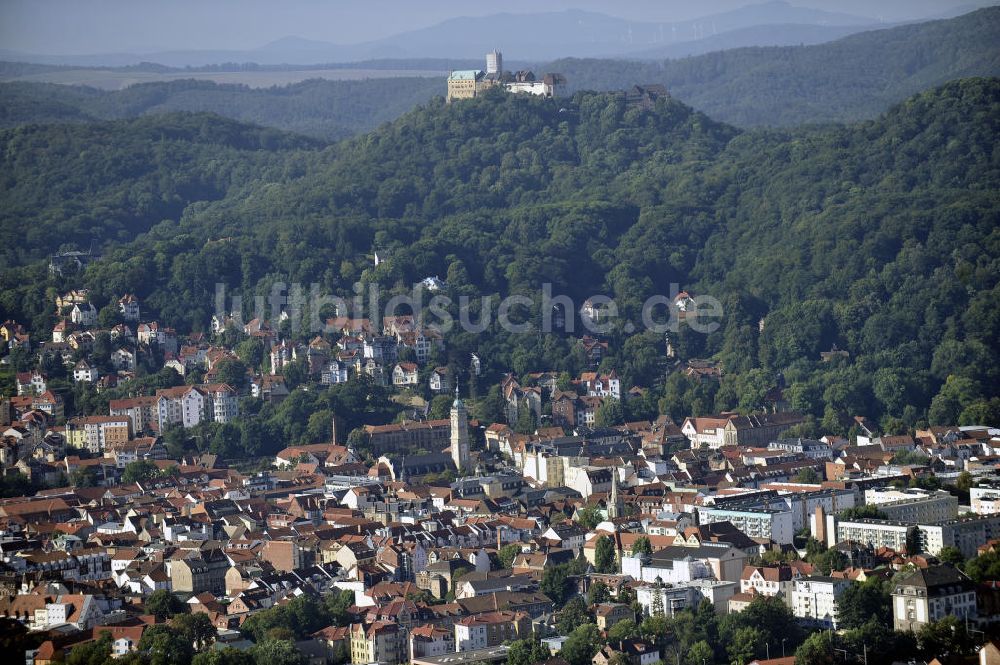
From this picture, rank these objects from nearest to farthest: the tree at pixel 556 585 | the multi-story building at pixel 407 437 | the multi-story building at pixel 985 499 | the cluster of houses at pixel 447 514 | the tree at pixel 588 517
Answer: the cluster of houses at pixel 447 514, the tree at pixel 556 585, the multi-story building at pixel 985 499, the tree at pixel 588 517, the multi-story building at pixel 407 437

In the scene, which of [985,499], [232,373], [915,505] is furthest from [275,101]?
[915,505]

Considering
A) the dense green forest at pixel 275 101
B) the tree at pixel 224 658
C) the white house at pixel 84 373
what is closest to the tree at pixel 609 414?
the white house at pixel 84 373

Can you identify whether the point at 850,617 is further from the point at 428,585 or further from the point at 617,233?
the point at 617,233

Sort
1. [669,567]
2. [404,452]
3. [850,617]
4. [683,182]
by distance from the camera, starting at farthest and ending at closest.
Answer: [683,182] → [404,452] → [669,567] → [850,617]

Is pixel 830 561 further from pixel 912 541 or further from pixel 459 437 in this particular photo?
pixel 459 437

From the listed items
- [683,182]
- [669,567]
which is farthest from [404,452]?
[683,182]

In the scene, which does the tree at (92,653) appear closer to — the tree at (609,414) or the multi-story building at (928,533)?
the multi-story building at (928,533)
